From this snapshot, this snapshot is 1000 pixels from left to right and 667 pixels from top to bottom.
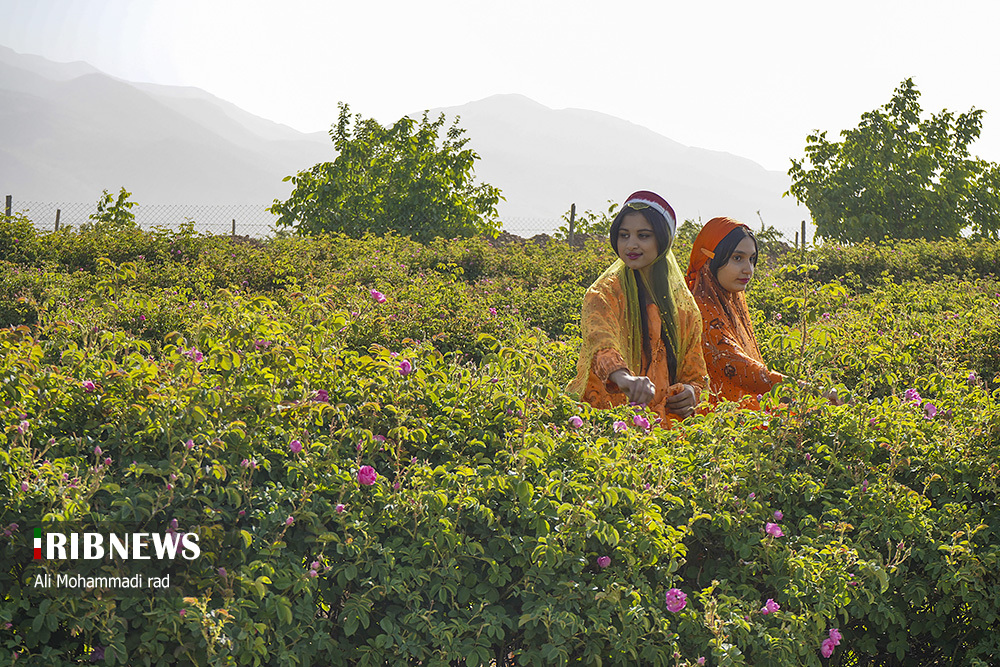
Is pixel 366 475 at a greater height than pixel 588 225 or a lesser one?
lesser

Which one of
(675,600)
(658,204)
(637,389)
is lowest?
(675,600)

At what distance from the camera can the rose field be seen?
2029 millimetres

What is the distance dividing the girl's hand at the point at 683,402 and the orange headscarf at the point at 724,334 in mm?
191

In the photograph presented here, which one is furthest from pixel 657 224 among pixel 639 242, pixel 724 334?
pixel 724 334

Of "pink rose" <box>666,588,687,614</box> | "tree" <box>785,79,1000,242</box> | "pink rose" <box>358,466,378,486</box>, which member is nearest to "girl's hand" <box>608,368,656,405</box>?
"pink rose" <box>666,588,687,614</box>

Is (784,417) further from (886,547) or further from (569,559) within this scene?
(569,559)

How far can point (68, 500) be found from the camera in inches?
76.9

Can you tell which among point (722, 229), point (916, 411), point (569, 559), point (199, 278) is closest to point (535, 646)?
point (569, 559)

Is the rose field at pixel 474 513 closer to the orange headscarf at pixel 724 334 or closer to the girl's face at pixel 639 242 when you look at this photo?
the orange headscarf at pixel 724 334

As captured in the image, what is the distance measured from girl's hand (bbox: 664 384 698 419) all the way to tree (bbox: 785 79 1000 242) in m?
13.6

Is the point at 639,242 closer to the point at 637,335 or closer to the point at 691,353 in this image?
the point at 637,335

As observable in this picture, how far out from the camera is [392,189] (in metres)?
14.8

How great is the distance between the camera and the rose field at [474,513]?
203 centimetres

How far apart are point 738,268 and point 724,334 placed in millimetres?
358
